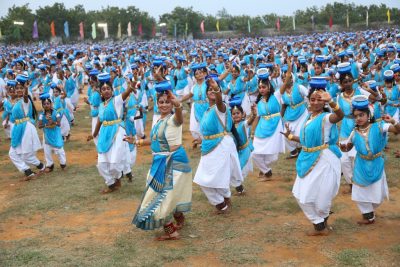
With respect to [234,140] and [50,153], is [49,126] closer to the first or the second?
[50,153]

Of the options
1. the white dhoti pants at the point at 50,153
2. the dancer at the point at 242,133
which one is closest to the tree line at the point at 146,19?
the white dhoti pants at the point at 50,153

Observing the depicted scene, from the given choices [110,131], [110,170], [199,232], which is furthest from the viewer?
[110,170]

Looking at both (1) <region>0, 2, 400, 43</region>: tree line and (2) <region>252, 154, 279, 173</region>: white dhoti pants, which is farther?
(1) <region>0, 2, 400, 43</region>: tree line

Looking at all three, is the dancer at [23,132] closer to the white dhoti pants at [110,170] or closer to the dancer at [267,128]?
the white dhoti pants at [110,170]

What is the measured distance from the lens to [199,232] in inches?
258

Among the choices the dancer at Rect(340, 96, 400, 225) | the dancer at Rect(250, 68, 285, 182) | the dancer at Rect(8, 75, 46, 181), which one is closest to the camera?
the dancer at Rect(340, 96, 400, 225)

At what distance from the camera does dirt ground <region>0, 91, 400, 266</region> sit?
5715mm

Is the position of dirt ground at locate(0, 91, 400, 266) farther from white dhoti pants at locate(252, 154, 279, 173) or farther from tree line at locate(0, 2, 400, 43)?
tree line at locate(0, 2, 400, 43)

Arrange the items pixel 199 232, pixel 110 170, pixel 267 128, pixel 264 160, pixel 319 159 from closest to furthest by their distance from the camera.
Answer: pixel 319 159, pixel 199 232, pixel 110 170, pixel 267 128, pixel 264 160

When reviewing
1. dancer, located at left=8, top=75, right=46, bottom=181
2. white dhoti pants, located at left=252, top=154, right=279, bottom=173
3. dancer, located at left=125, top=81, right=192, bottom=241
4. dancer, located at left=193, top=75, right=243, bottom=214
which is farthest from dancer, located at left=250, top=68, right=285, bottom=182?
dancer, located at left=8, top=75, right=46, bottom=181

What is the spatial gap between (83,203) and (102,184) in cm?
111

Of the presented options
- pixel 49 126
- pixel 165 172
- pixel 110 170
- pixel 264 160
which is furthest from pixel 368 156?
pixel 49 126

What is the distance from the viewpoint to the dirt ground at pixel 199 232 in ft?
18.7

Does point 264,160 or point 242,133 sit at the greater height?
point 242,133
